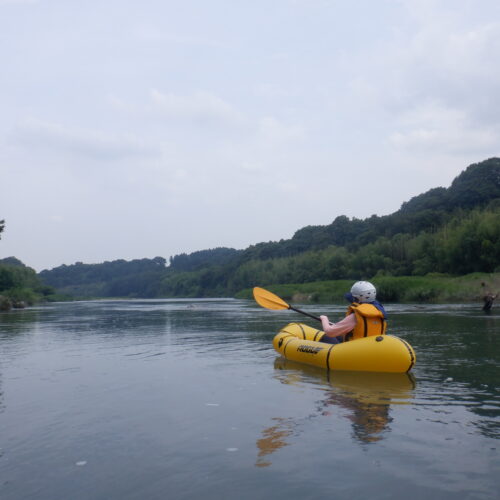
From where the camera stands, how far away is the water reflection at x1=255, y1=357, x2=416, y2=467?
5.36 metres

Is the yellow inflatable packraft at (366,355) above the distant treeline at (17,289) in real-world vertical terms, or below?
below

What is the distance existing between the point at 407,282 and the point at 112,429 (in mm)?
39065

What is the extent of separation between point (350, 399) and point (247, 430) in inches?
80.5

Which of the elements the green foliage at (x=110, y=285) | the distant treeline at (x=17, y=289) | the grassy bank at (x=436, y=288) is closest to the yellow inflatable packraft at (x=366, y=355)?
the grassy bank at (x=436, y=288)

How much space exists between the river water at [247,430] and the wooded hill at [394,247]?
40644 millimetres

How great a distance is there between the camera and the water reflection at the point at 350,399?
5359 millimetres

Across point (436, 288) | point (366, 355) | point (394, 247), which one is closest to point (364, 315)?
point (366, 355)

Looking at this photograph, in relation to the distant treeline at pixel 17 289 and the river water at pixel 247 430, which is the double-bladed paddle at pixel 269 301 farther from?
the distant treeline at pixel 17 289

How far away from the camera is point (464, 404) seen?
6.65 m

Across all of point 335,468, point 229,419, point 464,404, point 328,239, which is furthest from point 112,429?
point 328,239

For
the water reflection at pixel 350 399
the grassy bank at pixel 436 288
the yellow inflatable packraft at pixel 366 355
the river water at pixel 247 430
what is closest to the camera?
the river water at pixel 247 430

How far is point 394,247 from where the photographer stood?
67812 mm

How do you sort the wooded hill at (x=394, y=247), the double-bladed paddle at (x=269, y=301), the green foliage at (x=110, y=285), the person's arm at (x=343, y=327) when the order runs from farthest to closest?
the green foliage at (x=110, y=285) < the wooded hill at (x=394, y=247) < the double-bladed paddle at (x=269, y=301) < the person's arm at (x=343, y=327)

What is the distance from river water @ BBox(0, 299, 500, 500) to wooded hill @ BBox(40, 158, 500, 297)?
40.6 metres
